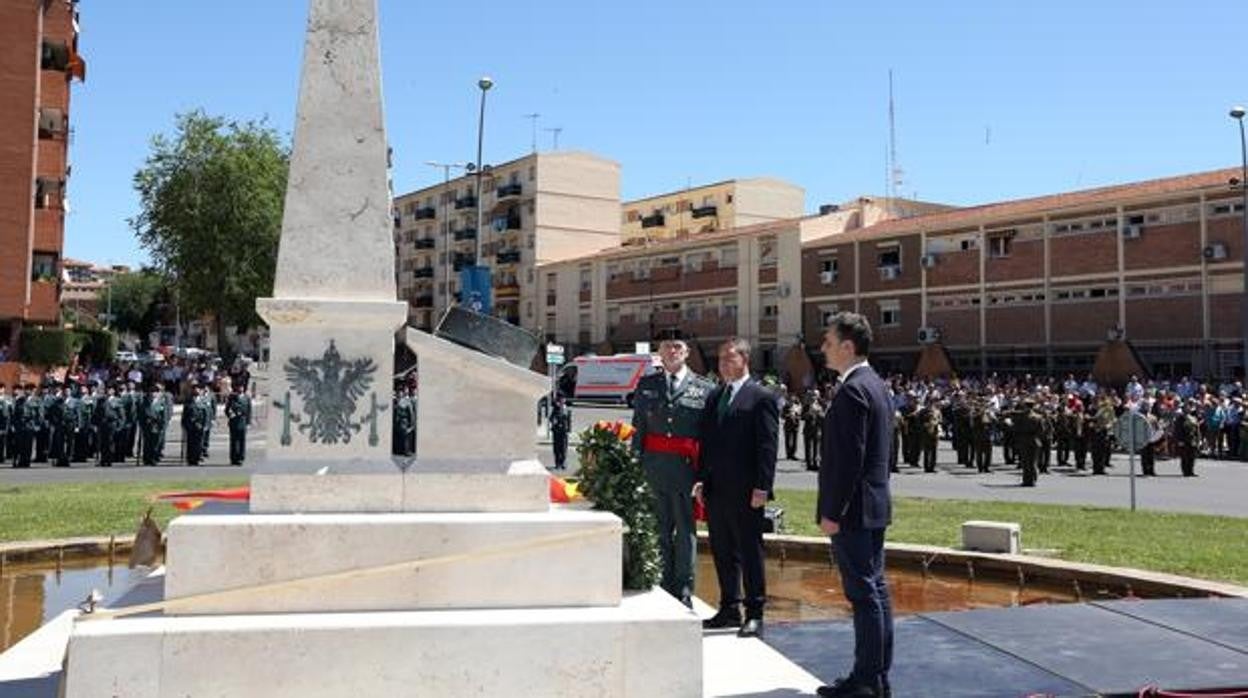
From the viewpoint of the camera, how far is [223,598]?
4.90 meters

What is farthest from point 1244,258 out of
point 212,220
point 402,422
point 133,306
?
point 133,306

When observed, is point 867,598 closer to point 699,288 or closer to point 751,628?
point 751,628

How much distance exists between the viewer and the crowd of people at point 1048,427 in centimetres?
2361

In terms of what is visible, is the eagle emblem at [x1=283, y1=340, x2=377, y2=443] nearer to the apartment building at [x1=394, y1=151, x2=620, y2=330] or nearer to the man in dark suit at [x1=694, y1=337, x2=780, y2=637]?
the man in dark suit at [x1=694, y1=337, x2=780, y2=637]

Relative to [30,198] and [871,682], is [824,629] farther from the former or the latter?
[30,198]

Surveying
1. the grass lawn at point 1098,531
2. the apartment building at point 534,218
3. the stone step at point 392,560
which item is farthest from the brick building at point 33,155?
the stone step at point 392,560

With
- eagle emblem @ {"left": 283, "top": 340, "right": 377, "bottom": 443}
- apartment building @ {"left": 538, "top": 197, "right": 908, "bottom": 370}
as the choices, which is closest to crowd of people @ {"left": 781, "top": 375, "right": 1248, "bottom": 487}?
eagle emblem @ {"left": 283, "top": 340, "right": 377, "bottom": 443}

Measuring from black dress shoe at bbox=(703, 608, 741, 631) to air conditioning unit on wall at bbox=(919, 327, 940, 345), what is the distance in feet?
141

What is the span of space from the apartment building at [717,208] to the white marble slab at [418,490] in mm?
66454

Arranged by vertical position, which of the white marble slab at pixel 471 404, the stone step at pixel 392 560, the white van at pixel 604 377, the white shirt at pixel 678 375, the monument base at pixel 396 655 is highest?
the white van at pixel 604 377

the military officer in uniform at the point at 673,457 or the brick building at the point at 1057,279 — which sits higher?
the brick building at the point at 1057,279

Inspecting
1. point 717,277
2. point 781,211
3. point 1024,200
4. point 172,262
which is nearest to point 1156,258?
point 1024,200

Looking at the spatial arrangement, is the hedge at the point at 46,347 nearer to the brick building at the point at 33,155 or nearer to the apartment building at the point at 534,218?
the brick building at the point at 33,155

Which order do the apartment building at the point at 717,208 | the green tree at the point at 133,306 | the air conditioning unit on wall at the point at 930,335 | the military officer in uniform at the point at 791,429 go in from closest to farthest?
the military officer in uniform at the point at 791,429, the air conditioning unit on wall at the point at 930,335, the apartment building at the point at 717,208, the green tree at the point at 133,306
